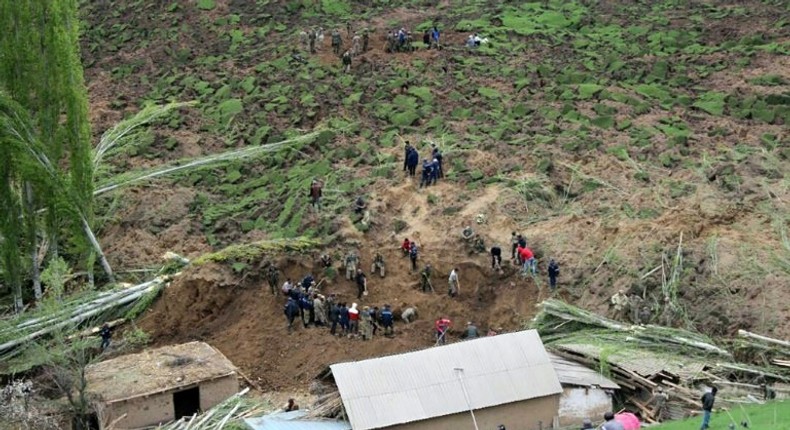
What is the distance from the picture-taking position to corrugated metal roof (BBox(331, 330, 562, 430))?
2392 cm

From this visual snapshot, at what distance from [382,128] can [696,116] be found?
31.1 feet

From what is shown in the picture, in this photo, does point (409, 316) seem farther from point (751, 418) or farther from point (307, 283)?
point (751, 418)

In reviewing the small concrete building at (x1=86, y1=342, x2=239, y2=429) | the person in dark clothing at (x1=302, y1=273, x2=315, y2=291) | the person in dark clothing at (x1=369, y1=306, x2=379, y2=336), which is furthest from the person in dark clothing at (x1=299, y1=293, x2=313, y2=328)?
the small concrete building at (x1=86, y1=342, x2=239, y2=429)

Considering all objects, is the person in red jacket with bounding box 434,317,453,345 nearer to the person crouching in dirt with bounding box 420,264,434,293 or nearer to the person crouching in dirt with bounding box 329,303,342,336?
the person crouching in dirt with bounding box 420,264,434,293

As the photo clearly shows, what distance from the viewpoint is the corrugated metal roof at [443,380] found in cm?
2392

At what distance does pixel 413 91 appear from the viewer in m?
40.5

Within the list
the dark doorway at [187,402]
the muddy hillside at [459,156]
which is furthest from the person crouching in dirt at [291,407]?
the muddy hillside at [459,156]

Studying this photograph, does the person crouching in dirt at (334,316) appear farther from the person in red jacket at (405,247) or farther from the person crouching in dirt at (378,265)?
the person in red jacket at (405,247)

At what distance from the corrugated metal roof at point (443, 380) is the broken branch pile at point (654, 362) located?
5.30ft

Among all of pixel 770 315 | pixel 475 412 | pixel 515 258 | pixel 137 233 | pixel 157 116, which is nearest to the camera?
pixel 475 412

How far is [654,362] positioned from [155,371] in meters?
11.0

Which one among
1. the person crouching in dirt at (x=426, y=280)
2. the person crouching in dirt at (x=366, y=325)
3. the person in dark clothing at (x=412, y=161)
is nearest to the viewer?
the person crouching in dirt at (x=366, y=325)

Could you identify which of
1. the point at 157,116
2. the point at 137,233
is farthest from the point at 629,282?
the point at 157,116

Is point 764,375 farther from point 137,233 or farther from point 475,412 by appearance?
point 137,233
